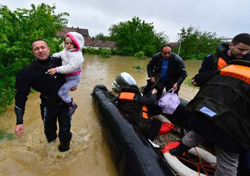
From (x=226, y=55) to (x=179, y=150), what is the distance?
58.1 inches

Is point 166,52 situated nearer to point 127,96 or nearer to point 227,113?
point 127,96

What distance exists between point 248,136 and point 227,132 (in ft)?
0.56

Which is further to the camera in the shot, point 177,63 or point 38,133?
point 177,63

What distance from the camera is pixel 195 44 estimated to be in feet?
103

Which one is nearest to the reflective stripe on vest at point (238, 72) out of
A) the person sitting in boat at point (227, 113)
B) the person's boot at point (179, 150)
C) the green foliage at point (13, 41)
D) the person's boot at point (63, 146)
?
the person sitting in boat at point (227, 113)

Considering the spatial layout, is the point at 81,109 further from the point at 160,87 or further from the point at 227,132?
the point at 227,132

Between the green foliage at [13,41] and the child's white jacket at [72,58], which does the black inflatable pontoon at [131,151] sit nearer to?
the child's white jacket at [72,58]

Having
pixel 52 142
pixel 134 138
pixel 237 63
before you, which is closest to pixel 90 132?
pixel 52 142

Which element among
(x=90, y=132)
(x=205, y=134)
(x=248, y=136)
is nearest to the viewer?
(x=248, y=136)

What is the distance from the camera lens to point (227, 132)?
1.39 meters

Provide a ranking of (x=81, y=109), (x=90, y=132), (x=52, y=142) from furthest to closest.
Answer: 1. (x=81, y=109)
2. (x=90, y=132)
3. (x=52, y=142)

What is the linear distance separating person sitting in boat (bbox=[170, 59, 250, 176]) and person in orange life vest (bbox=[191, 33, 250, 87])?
90 mm

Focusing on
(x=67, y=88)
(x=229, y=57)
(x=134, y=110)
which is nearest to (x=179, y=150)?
(x=134, y=110)

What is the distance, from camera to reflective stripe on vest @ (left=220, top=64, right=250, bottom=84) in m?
1.34
